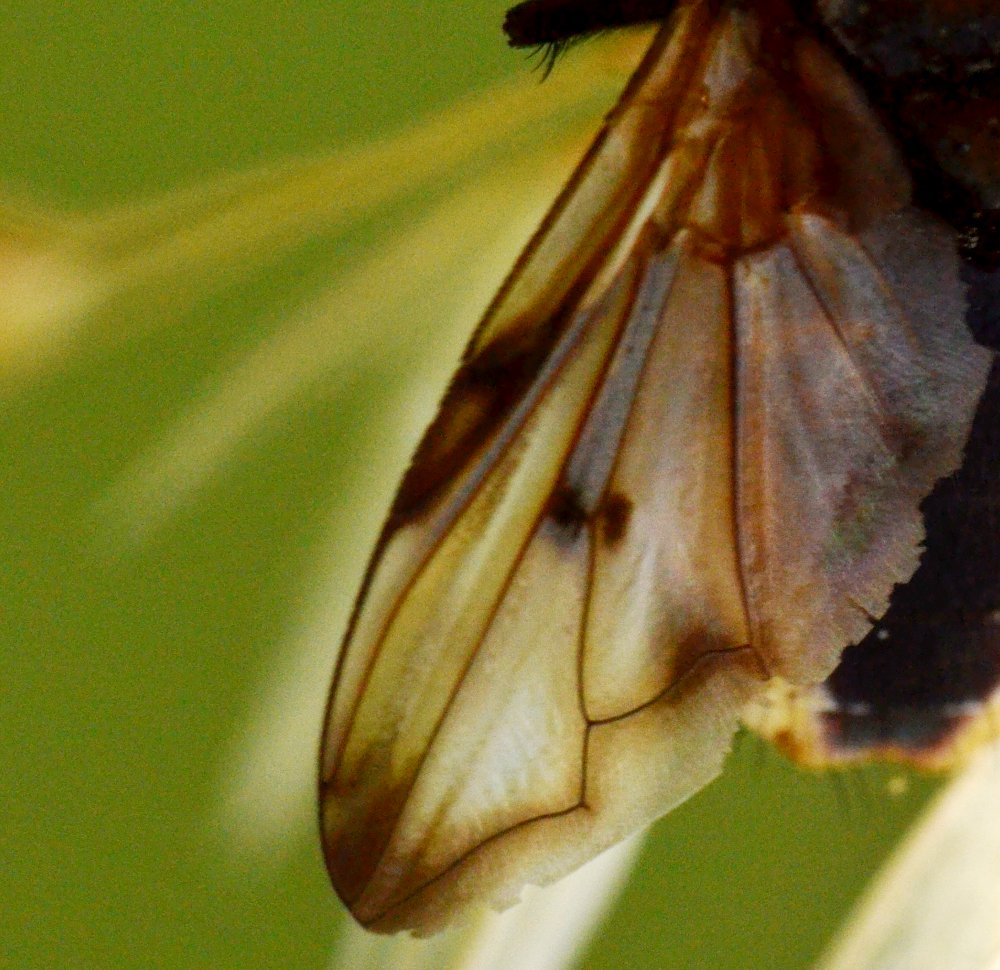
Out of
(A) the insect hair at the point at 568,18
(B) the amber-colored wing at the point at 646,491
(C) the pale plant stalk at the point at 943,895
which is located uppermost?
(A) the insect hair at the point at 568,18

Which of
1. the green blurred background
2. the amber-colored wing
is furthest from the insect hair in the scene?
the green blurred background

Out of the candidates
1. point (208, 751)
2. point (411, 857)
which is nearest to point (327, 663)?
point (208, 751)

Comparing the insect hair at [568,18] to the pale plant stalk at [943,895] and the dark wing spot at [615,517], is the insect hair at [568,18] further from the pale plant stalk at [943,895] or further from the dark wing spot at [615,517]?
the pale plant stalk at [943,895]

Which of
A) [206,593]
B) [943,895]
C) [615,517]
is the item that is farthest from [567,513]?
[206,593]

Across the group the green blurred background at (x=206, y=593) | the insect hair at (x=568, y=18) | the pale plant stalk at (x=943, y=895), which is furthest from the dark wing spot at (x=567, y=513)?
the green blurred background at (x=206, y=593)

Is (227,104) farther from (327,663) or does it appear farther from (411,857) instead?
(411,857)

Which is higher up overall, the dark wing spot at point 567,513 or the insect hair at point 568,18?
the insect hair at point 568,18
